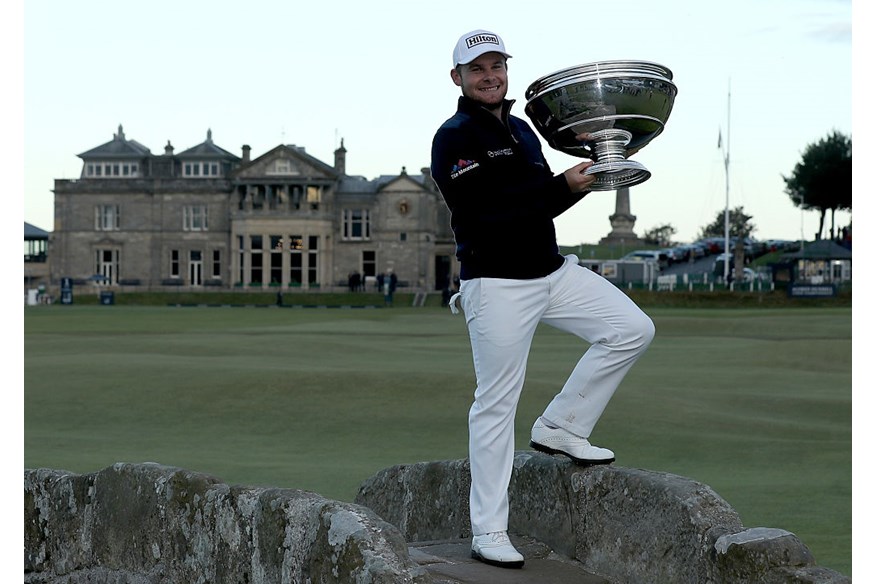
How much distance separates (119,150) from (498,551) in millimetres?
96290

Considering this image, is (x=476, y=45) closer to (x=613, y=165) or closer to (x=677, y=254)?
(x=613, y=165)

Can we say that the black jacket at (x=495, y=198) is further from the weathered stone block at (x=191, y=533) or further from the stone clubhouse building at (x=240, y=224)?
the stone clubhouse building at (x=240, y=224)

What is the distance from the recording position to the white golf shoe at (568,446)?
18.8 feet

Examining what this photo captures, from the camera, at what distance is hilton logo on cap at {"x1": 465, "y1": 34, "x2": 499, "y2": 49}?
5379 mm

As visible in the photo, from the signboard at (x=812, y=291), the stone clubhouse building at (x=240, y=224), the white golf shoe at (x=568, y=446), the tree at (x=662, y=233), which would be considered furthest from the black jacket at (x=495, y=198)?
the tree at (x=662, y=233)

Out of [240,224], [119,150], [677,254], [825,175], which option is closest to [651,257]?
[677,254]

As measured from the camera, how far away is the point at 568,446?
5789 mm

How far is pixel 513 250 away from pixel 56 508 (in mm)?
3055

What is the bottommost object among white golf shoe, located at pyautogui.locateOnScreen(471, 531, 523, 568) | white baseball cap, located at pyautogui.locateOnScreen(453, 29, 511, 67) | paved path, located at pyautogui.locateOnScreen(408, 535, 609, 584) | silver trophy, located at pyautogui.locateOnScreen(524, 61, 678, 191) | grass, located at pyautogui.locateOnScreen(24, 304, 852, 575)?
grass, located at pyautogui.locateOnScreen(24, 304, 852, 575)

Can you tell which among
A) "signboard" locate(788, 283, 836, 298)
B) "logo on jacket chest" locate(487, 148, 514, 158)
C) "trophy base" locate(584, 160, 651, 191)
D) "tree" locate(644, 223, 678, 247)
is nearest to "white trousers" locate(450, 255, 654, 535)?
"trophy base" locate(584, 160, 651, 191)

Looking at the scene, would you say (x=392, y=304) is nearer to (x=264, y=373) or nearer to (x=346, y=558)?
(x=264, y=373)

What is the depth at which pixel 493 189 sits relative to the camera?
17.7 ft

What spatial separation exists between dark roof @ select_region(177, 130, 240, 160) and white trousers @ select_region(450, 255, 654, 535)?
302ft

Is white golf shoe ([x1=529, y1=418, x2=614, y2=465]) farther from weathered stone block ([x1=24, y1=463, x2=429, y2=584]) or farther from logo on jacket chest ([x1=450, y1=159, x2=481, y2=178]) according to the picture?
weathered stone block ([x1=24, y1=463, x2=429, y2=584])
